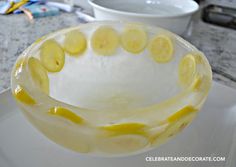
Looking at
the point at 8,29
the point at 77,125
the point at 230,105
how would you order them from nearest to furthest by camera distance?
the point at 77,125
the point at 230,105
the point at 8,29

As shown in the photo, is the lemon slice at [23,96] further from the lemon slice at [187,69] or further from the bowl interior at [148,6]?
the bowl interior at [148,6]

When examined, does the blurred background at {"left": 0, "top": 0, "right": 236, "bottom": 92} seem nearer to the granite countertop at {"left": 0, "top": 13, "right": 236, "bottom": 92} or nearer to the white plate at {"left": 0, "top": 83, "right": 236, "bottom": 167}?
the granite countertop at {"left": 0, "top": 13, "right": 236, "bottom": 92}

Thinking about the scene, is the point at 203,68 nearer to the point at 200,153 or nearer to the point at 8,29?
the point at 200,153

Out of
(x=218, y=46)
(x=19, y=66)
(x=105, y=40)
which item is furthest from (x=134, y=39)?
(x=218, y=46)

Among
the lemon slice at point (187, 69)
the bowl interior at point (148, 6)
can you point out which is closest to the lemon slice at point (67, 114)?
the lemon slice at point (187, 69)

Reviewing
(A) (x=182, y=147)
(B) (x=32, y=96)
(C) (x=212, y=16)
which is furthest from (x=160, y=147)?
(C) (x=212, y=16)
